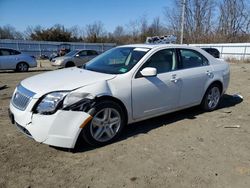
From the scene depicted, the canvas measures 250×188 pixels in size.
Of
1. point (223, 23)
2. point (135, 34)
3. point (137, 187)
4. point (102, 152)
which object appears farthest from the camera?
point (135, 34)

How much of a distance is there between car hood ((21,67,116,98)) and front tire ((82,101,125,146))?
1.38ft

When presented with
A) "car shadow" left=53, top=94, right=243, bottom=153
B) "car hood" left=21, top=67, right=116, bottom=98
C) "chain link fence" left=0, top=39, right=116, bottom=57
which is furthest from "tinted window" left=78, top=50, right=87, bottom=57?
"chain link fence" left=0, top=39, right=116, bottom=57

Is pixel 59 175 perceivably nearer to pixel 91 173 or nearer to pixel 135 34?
pixel 91 173

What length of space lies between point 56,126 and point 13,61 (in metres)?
13.7

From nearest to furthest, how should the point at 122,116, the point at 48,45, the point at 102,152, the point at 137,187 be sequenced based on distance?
the point at 137,187 → the point at 102,152 → the point at 122,116 → the point at 48,45

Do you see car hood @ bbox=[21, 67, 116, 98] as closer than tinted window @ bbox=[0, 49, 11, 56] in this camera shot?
Yes

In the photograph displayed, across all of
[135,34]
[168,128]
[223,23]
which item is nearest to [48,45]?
[135,34]

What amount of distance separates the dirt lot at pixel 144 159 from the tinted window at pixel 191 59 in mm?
1212

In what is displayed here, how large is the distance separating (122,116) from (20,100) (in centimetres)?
156

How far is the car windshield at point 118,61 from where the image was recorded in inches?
176

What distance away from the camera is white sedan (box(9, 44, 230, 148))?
3.60 meters

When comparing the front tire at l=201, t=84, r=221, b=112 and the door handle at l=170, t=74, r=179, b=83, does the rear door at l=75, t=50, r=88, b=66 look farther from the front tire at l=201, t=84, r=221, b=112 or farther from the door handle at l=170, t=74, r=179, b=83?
the door handle at l=170, t=74, r=179, b=83

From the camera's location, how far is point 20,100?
3.87m

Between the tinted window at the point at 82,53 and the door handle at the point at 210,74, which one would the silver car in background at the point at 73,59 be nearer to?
the tinted window at the point at 82,53
